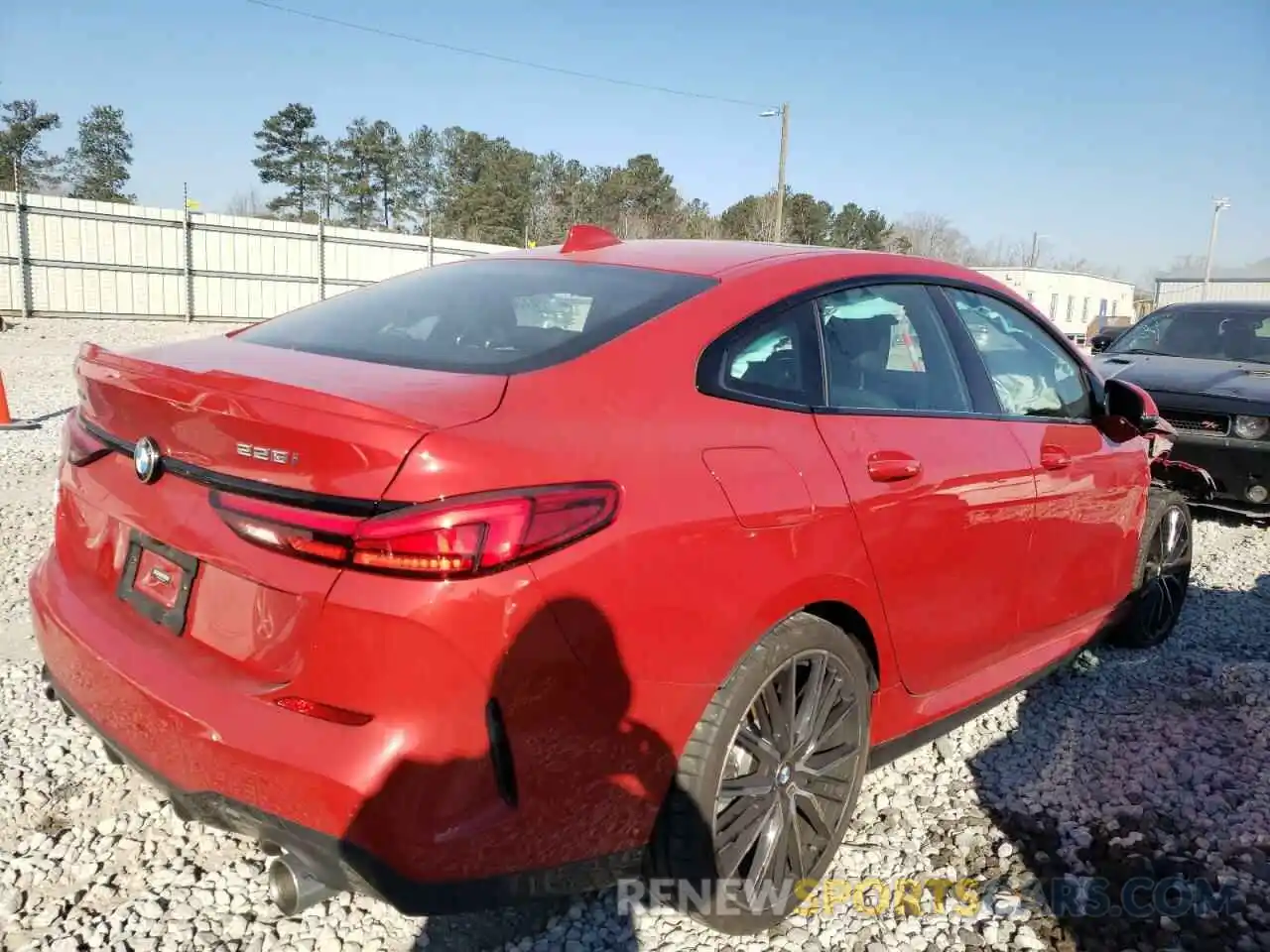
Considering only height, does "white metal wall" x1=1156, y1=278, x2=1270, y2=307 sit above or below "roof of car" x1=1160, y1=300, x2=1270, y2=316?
above

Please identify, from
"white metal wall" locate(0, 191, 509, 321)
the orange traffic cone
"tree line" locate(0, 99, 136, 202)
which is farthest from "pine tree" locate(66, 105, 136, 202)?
the orange traffic cone

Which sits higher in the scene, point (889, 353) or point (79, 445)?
point (889, 353)

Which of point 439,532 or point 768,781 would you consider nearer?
point 439,532

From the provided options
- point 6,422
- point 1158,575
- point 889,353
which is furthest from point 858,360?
point 6,422

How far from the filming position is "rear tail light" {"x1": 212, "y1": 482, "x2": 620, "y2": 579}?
169cm

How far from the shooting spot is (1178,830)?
9.77ft

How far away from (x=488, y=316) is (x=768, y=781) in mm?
1367

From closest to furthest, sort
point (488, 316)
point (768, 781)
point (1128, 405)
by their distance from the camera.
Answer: point (768, 781)
point (488, 316)
point (1128, 405)

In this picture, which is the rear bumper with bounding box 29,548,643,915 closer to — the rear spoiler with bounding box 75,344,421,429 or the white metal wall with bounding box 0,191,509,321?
the rear spoiler with bounding box 75,344,421,429

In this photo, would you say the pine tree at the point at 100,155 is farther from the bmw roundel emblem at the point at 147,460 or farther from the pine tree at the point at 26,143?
the bmw roundel emblem at the point at 147,460

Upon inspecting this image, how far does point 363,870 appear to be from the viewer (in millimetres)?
1718

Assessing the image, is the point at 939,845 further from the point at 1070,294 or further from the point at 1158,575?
the point at 1070,294

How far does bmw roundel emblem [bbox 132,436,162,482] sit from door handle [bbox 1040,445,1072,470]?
8.64 feet

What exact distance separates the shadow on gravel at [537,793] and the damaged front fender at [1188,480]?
18.4 ft
